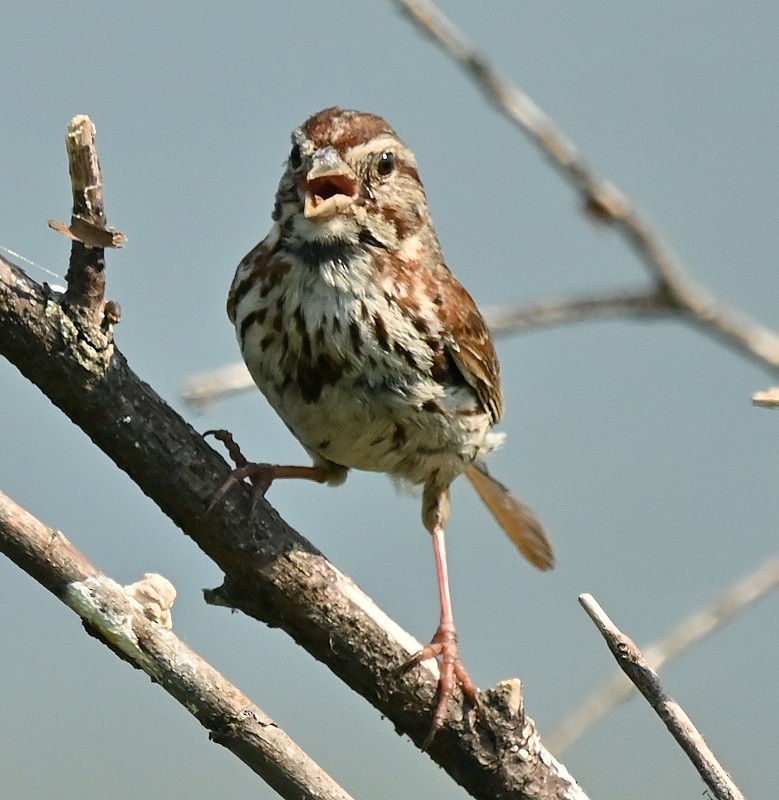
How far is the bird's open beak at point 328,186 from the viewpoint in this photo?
3.43 metres

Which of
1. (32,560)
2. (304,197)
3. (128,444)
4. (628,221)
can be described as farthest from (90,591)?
(304,197)

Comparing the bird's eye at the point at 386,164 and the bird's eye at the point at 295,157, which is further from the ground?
the bird's eye at the point at 386,164

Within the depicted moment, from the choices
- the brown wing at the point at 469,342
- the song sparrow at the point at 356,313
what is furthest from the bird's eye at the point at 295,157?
the brown wing at the point at 469,342

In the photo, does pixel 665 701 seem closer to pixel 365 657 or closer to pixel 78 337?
pixel 365 657

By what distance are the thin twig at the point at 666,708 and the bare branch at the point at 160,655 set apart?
22.5 inches

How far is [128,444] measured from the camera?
8.52ft

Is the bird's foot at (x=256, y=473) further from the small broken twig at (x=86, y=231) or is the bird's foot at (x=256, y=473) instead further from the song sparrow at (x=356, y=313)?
the small broken twig at (x=86, y=231)

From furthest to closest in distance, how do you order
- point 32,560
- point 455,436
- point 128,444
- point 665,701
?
point 455,436, point 128,444, point 665,701, point 32,560

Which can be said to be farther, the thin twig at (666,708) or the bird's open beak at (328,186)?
the bird's open beak at (328,186)

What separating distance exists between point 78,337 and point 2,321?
0.14 m

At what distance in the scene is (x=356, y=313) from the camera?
3.53 metres

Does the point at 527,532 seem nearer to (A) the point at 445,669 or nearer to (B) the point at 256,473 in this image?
(A) the point at 445,669

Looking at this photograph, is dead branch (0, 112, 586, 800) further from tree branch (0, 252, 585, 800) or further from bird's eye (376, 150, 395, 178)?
bird's eye (376, 150, 395, 178)

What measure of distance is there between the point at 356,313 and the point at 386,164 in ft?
1.43
